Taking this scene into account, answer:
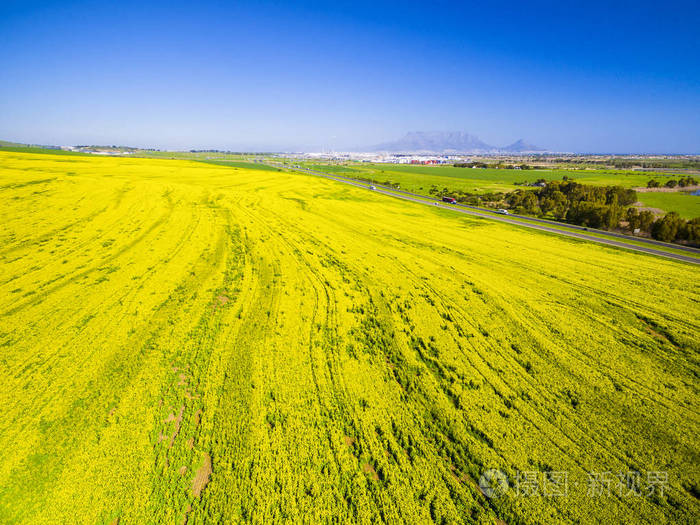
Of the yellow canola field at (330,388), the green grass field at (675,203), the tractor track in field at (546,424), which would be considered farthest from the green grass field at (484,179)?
the tractor track in field at (546,424)

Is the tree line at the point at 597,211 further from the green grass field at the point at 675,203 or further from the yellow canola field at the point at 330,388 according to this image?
the yellow canola field at the point at 330,388

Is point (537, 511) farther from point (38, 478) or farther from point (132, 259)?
point (132, 259)

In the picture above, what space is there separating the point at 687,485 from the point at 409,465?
8.51m

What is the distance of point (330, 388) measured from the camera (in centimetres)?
1116

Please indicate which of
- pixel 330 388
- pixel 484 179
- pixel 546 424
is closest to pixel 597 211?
pixel 546 424

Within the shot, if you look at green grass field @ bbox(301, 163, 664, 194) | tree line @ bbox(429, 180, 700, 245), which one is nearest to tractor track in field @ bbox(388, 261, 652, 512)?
tree line @ bbox(429, 180, 700, 245)

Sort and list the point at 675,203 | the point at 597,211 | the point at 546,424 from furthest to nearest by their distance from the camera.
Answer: the point at 675,203
the point at 597,211
the point at 546,424

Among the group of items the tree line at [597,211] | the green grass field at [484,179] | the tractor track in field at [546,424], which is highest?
the green grass field at [484,179]

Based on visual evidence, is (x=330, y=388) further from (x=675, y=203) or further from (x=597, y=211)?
(x=675, y=203)

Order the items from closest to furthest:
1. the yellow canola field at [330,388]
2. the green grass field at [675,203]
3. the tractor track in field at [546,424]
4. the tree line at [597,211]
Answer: the yellow canola field at [330,388] < the tractor track in field at [546,424] < the tree line at [597,211] < the green grass field at [675,203]

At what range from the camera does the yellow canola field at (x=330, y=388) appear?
7.71 metres

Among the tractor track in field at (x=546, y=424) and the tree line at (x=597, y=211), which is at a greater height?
the tree line at (x=597, y=211)

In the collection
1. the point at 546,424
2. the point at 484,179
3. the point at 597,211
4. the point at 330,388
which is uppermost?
the point at 484,179

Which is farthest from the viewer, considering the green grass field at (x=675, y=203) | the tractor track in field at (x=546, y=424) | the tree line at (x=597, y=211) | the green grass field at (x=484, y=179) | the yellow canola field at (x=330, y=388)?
the green grass field at (x=484, y=179)
